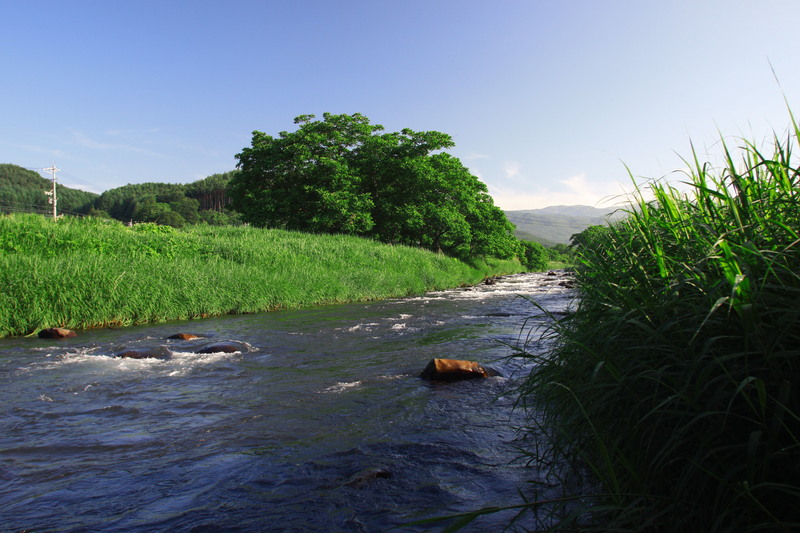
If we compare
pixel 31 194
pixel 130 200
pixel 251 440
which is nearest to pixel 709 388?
pixel 251 440

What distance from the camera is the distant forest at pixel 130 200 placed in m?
130

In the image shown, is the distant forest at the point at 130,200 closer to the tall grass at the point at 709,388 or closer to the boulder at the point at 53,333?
the boulder at the point at 53,333


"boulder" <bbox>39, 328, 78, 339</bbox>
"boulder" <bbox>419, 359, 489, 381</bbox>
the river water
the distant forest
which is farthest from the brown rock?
the distant forest

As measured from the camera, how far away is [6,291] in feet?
34.4

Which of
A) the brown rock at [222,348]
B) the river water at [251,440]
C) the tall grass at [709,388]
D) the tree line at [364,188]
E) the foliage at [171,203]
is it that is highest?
the foliage at [171,203]

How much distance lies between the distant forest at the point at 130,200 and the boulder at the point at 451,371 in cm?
12396

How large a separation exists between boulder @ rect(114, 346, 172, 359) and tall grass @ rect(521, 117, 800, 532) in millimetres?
7345

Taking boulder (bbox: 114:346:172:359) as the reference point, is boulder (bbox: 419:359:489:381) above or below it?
above

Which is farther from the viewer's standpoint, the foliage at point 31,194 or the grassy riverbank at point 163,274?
the foliage at point 31,194

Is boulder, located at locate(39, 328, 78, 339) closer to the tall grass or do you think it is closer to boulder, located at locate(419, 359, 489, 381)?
boulder, located at locate(419, 359, 489, 381)

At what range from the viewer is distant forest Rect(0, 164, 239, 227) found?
426 feet

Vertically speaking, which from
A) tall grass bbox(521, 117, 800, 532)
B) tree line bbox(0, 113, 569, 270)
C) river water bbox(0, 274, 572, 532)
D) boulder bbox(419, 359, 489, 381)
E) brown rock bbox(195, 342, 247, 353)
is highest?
tree line bbox(0, 113, 569, 270)

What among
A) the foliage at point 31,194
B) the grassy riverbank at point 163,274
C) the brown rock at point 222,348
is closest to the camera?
the brown rock at point 222,348

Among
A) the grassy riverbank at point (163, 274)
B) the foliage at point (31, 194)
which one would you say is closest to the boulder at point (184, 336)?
the grassy riverbank at point (163, 274)
